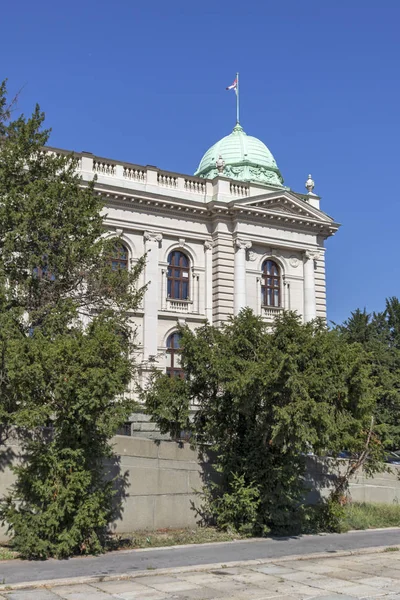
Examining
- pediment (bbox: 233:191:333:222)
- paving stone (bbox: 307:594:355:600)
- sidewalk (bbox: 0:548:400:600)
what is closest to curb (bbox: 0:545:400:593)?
sidewalk (bbox: 0:548:400:600)

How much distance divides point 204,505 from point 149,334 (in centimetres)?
1843

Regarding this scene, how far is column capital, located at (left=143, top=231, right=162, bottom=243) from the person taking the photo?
3550 centimetres

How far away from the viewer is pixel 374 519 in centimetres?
1889

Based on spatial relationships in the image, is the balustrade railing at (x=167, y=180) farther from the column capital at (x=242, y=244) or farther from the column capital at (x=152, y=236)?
the column capital at (x=242, y=244)

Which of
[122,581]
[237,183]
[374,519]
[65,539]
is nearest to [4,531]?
[65,539]

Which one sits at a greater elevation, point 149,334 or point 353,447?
point 149,334

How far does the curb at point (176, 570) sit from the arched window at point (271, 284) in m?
24.0

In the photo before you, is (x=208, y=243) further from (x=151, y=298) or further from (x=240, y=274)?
(x=151, y=298)

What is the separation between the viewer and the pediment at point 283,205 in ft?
122

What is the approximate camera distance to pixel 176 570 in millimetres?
12117

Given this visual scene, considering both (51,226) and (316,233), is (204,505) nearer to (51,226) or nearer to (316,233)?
(51,226)

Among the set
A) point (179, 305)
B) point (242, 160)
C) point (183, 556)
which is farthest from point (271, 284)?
point (183, 556)

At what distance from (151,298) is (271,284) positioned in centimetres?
758

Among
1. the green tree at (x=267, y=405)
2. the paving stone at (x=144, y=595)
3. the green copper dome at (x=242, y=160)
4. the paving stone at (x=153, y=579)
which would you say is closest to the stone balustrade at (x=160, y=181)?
the green copper dome at (x=242, y=160)
